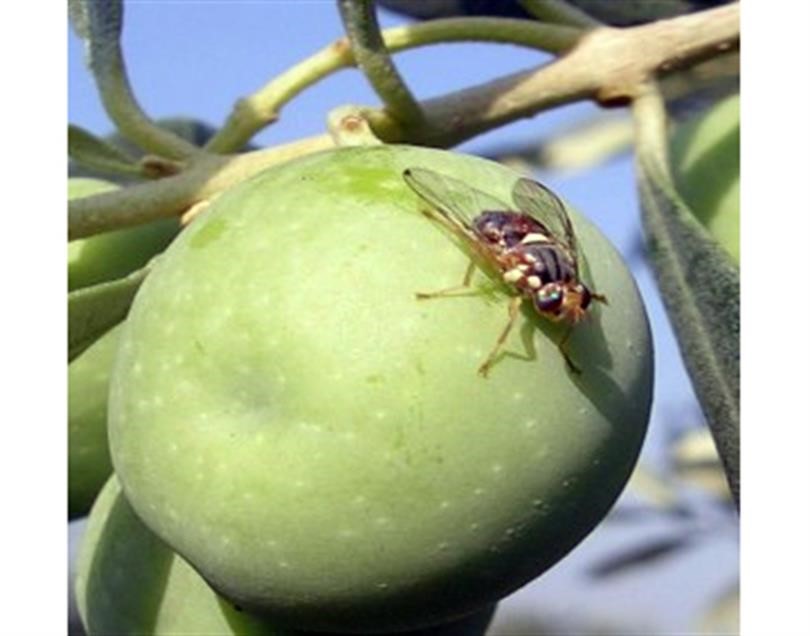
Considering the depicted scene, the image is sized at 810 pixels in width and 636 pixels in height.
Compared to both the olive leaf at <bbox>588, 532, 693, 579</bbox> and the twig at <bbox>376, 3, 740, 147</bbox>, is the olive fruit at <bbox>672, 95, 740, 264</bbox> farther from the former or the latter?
the olive leaf at <bbox>588, 532, 693, 579</bbox>

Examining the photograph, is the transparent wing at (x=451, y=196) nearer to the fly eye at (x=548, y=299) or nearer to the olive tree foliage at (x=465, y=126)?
the fly eye at (x=548, y=299)

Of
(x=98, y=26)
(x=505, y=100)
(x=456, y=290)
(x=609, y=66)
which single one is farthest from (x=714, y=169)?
(x=456, y=290)

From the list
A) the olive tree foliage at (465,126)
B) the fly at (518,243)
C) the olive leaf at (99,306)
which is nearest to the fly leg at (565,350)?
the fly at (518,243)

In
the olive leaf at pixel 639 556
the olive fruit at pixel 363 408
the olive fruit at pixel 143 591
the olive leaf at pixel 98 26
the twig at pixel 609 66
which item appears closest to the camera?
the olive fruit at pixel 363 408
